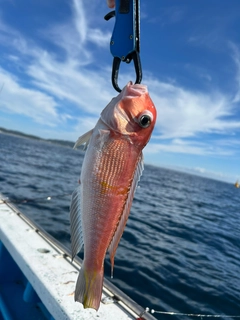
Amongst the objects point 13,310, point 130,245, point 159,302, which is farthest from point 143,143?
point 130,245

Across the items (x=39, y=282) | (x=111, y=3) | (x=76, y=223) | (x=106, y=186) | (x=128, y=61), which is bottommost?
(x=39, y=282)

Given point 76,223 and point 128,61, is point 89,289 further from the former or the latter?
point 128,61

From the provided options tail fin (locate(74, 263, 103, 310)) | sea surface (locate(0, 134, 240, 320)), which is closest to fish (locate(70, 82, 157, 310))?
tail fin (locate(74, 263, 103, 310))

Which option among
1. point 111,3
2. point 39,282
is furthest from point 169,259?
point 111,3

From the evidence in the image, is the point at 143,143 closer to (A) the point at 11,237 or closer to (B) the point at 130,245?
(A) the point at 11,237

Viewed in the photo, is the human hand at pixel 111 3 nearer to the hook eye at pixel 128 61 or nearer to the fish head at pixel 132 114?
the hook eye at pixel 128 61

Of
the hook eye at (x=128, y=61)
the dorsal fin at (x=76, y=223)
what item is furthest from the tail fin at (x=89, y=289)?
the hook eye at (x=128, y=61)

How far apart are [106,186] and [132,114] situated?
536 mm

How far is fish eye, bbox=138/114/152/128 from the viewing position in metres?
1.85

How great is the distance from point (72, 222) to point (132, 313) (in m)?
1.89

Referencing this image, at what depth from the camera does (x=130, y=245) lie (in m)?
10.4

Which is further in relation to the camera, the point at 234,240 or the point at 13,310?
the point at 234,240

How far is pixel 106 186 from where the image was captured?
5.82ft

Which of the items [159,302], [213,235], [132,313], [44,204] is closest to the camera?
[132,313]
